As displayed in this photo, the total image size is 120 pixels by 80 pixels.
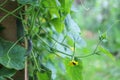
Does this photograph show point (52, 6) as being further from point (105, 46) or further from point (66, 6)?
point (105, 46)

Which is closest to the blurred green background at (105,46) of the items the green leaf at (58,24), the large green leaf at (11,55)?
the green leaf at (58,24)

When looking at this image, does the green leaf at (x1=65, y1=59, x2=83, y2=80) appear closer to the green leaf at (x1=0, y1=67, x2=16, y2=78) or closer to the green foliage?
the green foliage

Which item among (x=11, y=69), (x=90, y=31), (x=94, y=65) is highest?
(x=11, y=69)

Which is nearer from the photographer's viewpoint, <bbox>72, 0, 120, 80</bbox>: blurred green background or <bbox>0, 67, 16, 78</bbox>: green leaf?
<bbox>0, 67, 16, 78</bbox>: green leaf

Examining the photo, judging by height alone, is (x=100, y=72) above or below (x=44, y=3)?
below

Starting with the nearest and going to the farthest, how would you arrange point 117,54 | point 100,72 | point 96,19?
point 100,72 → point 117,54 → point 96,19

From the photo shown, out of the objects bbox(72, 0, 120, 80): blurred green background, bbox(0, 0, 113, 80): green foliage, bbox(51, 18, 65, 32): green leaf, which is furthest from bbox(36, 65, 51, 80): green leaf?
bbox(72, 0, 120, 80): blurred green background

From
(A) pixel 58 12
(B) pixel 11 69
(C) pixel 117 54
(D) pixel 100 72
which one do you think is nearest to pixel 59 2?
(A) pixel 58 12

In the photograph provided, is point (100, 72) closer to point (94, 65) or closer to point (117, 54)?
point (94, 65)
